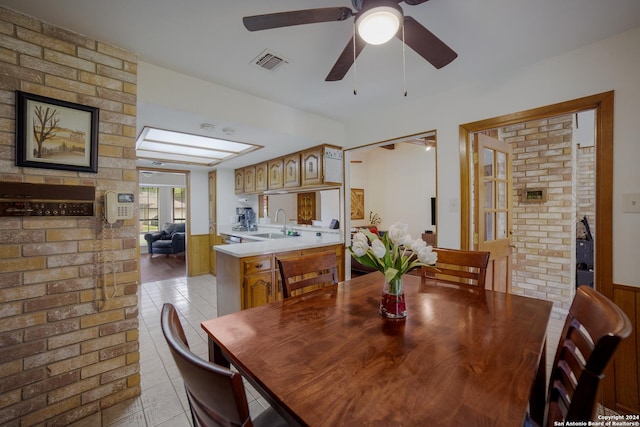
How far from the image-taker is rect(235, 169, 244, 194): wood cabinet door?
4.85m

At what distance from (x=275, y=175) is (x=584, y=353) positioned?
12.1 feet

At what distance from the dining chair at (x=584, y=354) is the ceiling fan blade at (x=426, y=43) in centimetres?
124

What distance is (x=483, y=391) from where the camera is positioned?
70cm

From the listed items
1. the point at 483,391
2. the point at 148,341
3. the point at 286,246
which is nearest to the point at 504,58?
the point at 483,391

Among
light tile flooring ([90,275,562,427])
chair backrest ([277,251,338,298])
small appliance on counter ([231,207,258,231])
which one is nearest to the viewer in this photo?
chair backrest ([277,251,338,298])

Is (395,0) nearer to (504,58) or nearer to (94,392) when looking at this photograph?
(504,58)

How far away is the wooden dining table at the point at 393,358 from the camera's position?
638 millimetres

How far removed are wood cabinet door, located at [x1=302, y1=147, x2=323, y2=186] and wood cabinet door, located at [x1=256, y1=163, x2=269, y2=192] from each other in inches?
36.3

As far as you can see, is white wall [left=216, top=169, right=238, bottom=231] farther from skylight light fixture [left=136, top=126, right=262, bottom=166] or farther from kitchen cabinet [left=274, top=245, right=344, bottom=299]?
kitchen cabinet [left=274, top=245, right=344, bottom=299]

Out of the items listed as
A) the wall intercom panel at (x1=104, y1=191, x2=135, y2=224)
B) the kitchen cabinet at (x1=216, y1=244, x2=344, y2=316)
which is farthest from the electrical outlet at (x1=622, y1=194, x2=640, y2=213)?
the wall intercom panel at (x1=104, y1=191, x2=135, y2=224)

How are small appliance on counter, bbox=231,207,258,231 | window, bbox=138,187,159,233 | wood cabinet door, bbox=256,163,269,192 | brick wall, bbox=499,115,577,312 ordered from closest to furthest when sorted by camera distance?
brick wall, bbox=499,115,577,312
wood cabinet door, bbox=256,163,269,192
small appliance on counter, bbox=231,207,258,231
window, bbox=138,187,159,233

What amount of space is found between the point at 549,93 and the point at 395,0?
1596mm

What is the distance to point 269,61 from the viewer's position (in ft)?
6.40

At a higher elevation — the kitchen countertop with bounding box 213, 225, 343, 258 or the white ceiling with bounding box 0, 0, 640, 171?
the white ceiling with bounding box 0, 0, 640, 171
